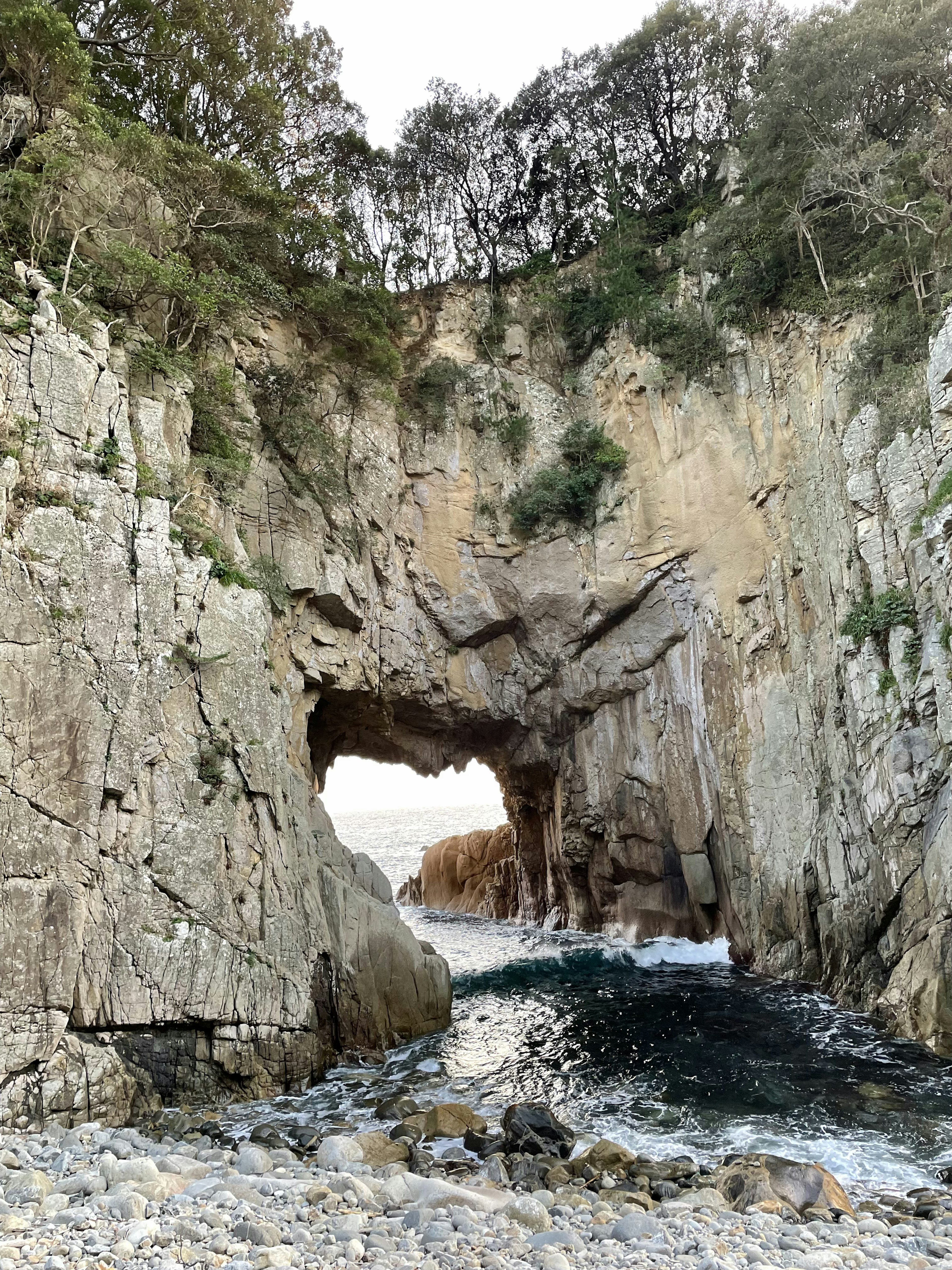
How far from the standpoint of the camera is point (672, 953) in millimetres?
23078

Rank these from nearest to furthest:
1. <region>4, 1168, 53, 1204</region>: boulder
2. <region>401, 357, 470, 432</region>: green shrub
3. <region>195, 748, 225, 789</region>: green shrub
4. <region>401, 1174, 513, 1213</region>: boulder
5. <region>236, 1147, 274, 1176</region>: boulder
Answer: <region>4, 1168, 53, 1204</region>: boulder → <region>401, 1174, 513, 1213</region>: boulder → <region>236, 1147, 274, 1176</region>: boulder → <region>195, 748, 225, 789</region>: green shrub → <region>401, 357, 470, 432</region>: green shrub

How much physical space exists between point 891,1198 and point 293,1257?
21.2 ft

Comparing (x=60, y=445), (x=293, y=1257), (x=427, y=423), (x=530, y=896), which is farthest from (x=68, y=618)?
(x=530, y=896)

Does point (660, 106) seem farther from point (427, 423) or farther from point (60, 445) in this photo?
point (60, 445)

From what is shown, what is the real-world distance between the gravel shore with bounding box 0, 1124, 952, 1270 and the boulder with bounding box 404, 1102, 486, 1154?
181 centimetres

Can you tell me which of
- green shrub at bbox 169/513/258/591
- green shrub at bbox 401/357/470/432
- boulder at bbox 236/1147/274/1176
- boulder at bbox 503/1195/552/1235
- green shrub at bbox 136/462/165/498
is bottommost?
boulder at bbox 503/1195/552/1235

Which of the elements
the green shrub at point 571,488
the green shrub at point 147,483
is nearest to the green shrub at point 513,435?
the green shrub at point 571,488

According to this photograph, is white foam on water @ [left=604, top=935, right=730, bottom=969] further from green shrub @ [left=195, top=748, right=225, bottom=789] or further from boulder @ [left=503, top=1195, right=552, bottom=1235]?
boulder @ [left=503, top=1195, right=552, bottom=1235]

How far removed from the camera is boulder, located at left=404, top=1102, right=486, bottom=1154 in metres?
10.9

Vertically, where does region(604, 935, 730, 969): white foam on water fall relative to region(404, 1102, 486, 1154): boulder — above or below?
below

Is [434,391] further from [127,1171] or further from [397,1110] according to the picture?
[127,1171]

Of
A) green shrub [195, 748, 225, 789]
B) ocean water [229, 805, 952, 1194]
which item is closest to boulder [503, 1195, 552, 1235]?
ocean water [229, 805, 952, 1194]

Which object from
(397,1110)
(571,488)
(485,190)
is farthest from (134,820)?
(485,190)

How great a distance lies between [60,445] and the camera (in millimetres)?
13188
